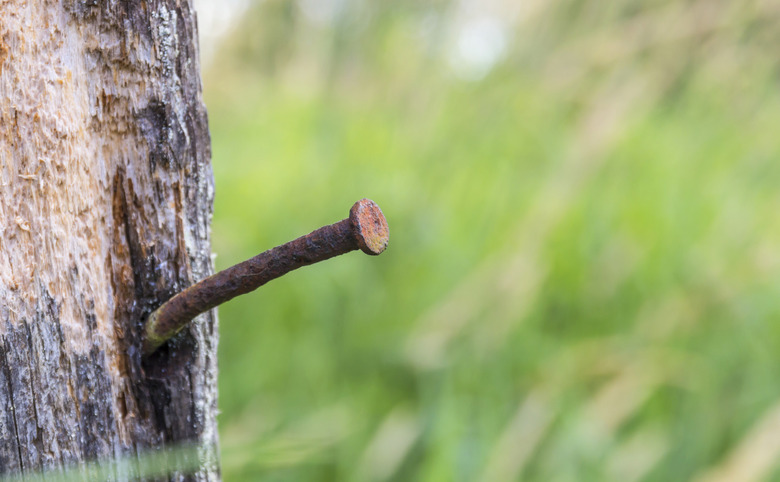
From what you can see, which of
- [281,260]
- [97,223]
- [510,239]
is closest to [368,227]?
[281,260]

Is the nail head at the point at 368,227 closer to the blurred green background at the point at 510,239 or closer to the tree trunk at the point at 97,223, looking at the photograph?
the tree trunk at the point at 97,223

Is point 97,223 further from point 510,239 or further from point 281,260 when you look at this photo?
point 510,239

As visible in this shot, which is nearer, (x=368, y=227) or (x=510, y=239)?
(x=368, y=227)

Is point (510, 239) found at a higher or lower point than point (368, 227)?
higher

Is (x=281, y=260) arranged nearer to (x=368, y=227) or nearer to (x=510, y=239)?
(x=368, y=227)

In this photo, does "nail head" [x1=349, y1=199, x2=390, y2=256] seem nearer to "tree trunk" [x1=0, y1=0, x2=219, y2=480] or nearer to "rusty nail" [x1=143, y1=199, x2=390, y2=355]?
"rusty nail" [x1=143, y1=199, x2=390, y2=355]
